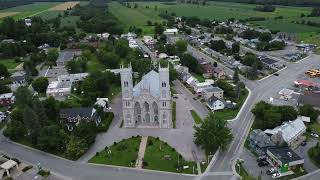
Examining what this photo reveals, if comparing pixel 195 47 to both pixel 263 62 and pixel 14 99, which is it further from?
pixel 14 99

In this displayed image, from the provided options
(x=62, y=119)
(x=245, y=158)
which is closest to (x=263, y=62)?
(x=245, y=158)

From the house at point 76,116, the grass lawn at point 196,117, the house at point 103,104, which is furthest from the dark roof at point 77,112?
the grass lawn at point 196,117

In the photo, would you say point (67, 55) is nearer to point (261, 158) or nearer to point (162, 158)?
point (162, 158)

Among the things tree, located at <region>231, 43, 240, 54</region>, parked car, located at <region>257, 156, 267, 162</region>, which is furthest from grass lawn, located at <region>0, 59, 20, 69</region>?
parked car, located at <region>257, 156, 267, 162</region>

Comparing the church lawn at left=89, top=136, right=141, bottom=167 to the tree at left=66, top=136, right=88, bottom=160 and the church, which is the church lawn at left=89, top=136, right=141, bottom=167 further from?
the church

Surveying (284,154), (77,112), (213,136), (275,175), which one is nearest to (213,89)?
(213,136)

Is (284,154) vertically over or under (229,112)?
over

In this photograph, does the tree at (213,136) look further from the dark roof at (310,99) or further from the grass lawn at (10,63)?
the grass lawn at (10,63)
